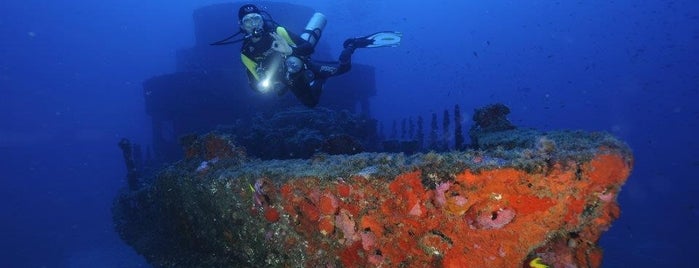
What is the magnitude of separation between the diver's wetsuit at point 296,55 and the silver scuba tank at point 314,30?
1.29 feet

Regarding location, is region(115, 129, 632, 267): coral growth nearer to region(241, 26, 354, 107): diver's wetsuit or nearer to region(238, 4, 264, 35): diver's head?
region(241, 26, 354, 107): diver's wetsuit

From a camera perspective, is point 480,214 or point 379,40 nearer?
point 480,214

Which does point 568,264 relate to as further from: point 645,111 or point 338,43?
point 645,111

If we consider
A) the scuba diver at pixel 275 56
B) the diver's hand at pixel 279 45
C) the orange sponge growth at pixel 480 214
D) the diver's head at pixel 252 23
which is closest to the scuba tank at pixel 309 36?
the scuba diver at pixel 275 56

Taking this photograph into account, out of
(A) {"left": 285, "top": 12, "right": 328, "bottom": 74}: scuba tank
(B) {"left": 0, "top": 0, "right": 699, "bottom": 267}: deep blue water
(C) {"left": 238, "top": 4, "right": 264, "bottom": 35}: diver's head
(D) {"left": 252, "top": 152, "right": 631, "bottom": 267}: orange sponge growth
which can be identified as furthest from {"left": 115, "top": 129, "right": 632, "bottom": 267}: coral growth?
(B) {"left": 0, "top": 0, "right": 699, "bottom": 267}: deep blue water

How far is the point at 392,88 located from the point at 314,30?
18167cm

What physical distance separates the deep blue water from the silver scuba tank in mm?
21492

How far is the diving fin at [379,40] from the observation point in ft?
28.0

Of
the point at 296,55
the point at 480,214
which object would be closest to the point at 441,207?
the point at 480,214

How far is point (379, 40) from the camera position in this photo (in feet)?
28.3

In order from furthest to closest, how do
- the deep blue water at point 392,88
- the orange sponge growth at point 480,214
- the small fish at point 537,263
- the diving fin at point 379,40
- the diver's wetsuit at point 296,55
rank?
the deep blue water at point 392,88 → the diving fin at point 379,40 → the diver's wetsuit at point 296,55 → the small fish at point 537,263 → the orange sponge growth at point 480,214

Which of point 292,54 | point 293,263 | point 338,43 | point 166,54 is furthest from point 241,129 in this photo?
point 166,54

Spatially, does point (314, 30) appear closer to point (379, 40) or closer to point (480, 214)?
point (379, 40)

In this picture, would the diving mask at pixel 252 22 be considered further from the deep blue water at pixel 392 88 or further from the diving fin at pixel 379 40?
the deep blue water at pixel 392 88
